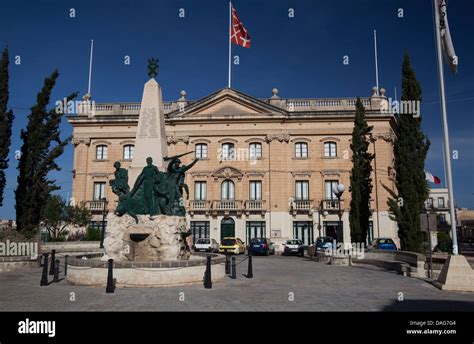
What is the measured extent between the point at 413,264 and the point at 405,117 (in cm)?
841

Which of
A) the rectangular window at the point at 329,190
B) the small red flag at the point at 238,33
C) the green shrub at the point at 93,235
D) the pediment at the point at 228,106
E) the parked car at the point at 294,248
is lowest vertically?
the parked car at the point at 294,248

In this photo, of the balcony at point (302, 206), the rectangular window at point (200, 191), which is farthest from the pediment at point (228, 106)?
the balcony at point (302, 206)

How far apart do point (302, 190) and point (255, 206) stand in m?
4.81

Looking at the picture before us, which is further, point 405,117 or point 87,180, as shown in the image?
point 87,180

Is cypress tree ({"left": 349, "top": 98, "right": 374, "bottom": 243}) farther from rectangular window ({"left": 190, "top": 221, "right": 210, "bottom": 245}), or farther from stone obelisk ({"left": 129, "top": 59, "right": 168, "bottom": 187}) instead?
rectangular window ({"left": 190, "top": 221, "right": 210, "bottom": 245})

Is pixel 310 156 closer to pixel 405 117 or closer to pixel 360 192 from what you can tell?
pixel 360 192

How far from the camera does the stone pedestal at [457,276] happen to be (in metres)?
11.7

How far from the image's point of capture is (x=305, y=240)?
38281mm

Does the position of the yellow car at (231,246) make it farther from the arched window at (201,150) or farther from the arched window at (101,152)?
the arched window at (101,152)

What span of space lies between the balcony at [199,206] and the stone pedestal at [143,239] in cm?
2546

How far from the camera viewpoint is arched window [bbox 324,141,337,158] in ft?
128
